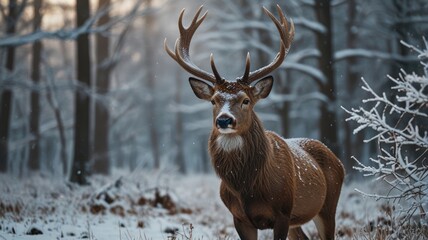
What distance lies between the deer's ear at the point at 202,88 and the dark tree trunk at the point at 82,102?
6206mm

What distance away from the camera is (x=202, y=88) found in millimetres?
6137

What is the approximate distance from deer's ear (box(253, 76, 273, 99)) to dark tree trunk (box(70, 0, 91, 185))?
6655 mm

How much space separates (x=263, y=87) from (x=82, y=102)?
711cm

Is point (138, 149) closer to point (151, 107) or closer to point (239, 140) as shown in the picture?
point (151, 107)

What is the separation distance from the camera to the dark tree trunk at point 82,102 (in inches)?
467

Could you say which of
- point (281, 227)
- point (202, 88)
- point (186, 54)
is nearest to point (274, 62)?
point (202, 88)

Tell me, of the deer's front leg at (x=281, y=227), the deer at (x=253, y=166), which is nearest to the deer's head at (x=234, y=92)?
the deer at (x=253, y=166)

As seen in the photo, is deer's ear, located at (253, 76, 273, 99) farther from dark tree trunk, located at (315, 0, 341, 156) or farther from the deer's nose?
dark tree trunk, located at (315, 0, 341, 156)

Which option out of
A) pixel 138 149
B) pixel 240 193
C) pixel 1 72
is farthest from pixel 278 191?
pixel 138 149

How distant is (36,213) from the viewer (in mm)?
7734

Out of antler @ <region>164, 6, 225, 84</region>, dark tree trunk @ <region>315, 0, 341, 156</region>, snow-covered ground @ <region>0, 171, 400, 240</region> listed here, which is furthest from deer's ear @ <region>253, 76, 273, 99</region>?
dark tree trunk @ <region>315, 0, 341, 156</region>

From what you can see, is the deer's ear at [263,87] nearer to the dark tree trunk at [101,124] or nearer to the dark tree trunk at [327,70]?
the dark tree trunk at [327,70]

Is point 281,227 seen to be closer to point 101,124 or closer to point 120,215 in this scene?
point 120,215

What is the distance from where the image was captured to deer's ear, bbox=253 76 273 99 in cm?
598
